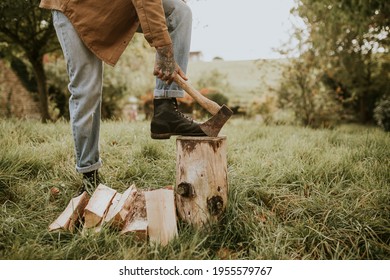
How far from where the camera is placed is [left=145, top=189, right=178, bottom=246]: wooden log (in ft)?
5.99

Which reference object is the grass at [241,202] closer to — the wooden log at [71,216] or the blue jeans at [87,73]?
the wooden log at [71,216]

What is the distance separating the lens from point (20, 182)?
243 centimetres

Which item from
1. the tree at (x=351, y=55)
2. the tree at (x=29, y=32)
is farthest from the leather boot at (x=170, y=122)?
the tree at (x=351, y=55)

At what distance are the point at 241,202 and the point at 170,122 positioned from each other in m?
0.68

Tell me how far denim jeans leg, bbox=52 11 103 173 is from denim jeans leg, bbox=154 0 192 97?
0.42 meters

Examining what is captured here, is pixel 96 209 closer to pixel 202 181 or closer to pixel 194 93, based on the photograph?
pixel 202 181

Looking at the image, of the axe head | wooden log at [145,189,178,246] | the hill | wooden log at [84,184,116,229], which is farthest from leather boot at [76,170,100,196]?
the hill

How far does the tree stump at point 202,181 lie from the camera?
198 cm

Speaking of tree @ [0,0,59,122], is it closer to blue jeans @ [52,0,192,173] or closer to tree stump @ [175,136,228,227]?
blue jeans @ [52,0,192,173]

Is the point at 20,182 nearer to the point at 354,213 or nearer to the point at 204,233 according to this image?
the point at 204,233

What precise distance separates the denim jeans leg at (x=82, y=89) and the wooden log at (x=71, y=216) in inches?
11.3

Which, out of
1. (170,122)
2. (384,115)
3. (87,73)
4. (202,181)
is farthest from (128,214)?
(384,115)

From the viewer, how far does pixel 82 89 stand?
218 centimetres

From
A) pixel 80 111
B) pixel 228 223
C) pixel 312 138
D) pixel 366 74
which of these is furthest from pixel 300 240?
pixel 366 74
